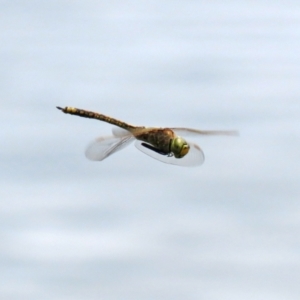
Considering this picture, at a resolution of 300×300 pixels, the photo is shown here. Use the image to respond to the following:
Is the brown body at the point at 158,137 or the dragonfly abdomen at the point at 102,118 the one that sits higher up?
the dragonfly abdomen at the point at 102,118

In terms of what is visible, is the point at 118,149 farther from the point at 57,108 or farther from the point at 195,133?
the point at 57,108

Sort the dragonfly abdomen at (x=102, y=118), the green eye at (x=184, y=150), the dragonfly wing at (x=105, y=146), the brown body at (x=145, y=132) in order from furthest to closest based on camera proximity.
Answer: the dragonfly abdomen at (x=102, y=118) < the brown body at (x=145, y=132) < the green eye at (x=184, y=150) < the dragonfly wing at (x=105, y=146)

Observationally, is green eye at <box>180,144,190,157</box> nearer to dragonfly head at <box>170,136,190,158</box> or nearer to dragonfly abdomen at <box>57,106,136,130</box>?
dragonfly head at <box>170,136,190,158</box>

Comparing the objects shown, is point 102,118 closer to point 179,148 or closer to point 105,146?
point 105,146

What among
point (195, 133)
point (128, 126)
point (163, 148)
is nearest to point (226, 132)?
point (195, 133)

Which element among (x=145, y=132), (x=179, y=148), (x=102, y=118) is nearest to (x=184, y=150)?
(x=179, y=148)

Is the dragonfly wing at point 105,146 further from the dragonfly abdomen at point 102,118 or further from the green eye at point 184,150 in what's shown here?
the green eye at point 184,150

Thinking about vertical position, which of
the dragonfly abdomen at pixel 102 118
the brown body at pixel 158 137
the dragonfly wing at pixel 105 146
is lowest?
the dragonfly wing at pixel 105 146

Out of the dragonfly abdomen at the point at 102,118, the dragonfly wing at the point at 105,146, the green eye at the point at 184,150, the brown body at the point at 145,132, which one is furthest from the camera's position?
the dragonfly abdomen at the point at 102,118
